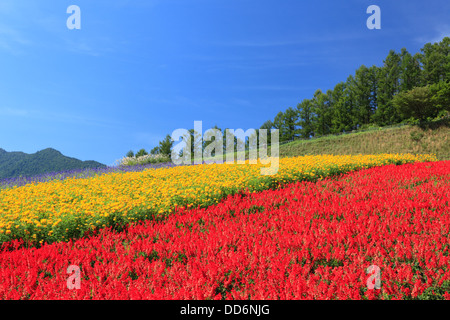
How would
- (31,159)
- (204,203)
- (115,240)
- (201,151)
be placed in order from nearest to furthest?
1. (115,240)
2. (204,203)
3. (31,159)
4. (201,151)

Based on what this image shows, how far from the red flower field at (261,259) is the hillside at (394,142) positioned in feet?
78.0

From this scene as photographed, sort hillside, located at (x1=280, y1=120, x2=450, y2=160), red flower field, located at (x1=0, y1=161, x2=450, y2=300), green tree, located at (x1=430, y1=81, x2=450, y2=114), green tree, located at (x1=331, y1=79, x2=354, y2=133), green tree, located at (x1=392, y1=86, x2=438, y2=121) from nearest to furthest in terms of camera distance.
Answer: red flower field, located at (x1=0, y1=161, x2=450, y2=300) → hillside, located at (x1=280, y1=120, x2=450, y2=160) → green tree, located at (x1=392, y1=86, x2=438, y2=121) → green tree, located at (x1=430, y1=81, x2=450, y2=114) → green tree, located at (x1=331, y1=79, x2=354, y2=133)

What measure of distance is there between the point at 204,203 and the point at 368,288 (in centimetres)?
445

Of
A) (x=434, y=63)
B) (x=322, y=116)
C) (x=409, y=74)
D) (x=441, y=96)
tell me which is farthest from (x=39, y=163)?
(x=434, y=63)

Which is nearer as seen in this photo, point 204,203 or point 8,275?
point 8,275

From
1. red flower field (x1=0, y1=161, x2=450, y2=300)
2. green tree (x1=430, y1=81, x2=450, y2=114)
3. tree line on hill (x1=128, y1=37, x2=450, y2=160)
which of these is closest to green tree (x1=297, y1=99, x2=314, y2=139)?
tree line on hill (x1=128, y1=37, x2=450, y2=160)

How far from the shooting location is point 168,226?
482 centimetres

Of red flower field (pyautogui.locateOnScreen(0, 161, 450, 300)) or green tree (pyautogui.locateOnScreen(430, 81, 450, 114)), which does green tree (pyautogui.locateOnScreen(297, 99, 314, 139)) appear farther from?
red flower field (pyautogui.locateOnScreen(0, 161, 450, 300))

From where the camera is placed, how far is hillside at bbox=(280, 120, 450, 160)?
25.3m

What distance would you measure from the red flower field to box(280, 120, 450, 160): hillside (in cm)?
2378

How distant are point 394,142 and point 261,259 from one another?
2975cm

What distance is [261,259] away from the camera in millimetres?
3203
